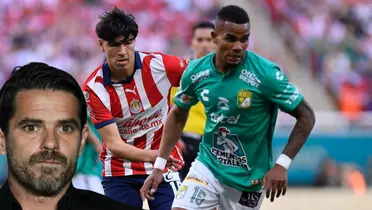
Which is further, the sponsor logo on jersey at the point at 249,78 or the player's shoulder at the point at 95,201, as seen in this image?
the sponsor logo on jersey at the point at 249,78

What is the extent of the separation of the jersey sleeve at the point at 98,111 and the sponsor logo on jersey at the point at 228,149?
2.93 feet

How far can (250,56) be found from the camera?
19.2 ft

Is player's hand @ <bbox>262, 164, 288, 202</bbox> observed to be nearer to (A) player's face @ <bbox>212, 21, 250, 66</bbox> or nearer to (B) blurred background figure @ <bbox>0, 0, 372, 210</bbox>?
(A) player's face @ <bbox>212, 21, 250, 66</bbox>

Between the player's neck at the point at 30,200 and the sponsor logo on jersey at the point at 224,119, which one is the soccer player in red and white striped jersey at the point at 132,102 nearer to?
the sponsor logo on jersey at the point at 224,119

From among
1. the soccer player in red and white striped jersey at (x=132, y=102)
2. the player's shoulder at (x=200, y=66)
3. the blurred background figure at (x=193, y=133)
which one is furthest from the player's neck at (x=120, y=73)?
the blurred background figure at (x=193, y=133)

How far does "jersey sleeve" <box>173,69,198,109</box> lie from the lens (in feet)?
19.8

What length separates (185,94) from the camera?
609 cm

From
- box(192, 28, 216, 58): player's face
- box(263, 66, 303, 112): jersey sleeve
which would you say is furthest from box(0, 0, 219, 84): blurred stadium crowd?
box(263, 66, 303, 112): jersey sleeve

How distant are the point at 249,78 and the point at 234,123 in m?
0.34

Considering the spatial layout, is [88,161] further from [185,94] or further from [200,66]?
[200,66]

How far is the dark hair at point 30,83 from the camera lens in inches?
115

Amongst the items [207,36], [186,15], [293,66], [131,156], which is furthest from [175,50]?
[131,156]

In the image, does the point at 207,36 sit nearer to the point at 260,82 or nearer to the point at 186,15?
the point at 260,82

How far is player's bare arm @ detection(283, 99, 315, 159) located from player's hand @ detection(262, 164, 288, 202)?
172mm
